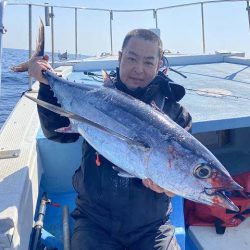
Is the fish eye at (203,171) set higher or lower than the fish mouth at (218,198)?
higher

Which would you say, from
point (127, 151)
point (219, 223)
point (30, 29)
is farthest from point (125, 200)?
point (30, 29)

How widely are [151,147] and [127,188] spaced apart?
700mm

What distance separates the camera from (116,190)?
2420mm

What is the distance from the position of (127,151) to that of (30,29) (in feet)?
11.5

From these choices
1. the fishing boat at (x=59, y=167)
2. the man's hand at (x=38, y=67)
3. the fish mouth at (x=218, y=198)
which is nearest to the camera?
the fish mouth at (x=218, y=198)

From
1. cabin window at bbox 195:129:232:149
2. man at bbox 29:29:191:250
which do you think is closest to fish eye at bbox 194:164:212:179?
man at bbox 29:29:191:250

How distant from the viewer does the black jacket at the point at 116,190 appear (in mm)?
2400

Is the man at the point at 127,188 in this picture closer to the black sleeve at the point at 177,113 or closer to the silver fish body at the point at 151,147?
the black sleeve at the point at 177,113

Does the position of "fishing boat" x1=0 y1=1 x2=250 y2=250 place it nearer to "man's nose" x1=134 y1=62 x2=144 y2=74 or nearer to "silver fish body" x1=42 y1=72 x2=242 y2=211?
"silver fish body" x1=42 y1=72 x2=242 y2=211

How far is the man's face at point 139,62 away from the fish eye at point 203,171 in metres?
1.10

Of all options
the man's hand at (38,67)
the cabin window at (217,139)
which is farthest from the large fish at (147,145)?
the cabin window at (217,139)

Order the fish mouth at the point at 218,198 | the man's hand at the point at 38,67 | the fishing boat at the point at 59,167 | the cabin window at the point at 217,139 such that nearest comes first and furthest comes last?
1. the fish mouth at the point at 218,198
2. the fishing boat at the point at 59,167
3. the man's hand at the point at 38,67
4. the cabin window at the point at 217,139

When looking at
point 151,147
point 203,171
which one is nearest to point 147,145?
point 151,147

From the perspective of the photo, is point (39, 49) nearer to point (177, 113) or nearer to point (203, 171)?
point (177, 113)
